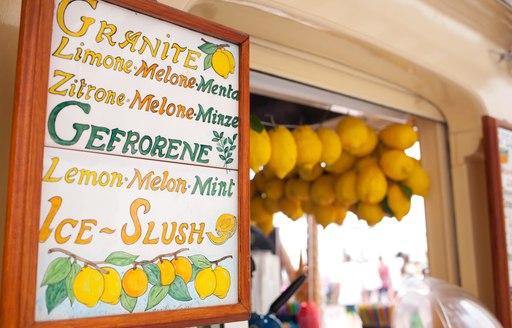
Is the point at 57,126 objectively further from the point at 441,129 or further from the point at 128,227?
the point at 441,129

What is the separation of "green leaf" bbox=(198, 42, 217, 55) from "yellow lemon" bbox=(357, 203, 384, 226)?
1.02 meters

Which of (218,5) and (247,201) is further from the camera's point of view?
(218,5)

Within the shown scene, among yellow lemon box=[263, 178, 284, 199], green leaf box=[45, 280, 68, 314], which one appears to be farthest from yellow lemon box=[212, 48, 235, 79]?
yellow lemon box=[263, 178, 284, 199]

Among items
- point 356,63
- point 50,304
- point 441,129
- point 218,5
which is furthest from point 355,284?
point 50,304

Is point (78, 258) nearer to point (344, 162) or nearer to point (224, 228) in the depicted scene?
point (224, 228)

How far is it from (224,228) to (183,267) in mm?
94

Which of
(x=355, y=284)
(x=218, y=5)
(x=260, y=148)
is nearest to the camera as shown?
(x=218, y=5)

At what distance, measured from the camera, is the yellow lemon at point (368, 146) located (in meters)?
1.49

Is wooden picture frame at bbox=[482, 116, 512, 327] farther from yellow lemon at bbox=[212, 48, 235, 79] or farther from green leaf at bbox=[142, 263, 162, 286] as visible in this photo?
green leaf at bbox=[142, 263, 162, 286]

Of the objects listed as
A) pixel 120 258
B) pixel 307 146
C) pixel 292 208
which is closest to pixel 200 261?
pixel 120 258

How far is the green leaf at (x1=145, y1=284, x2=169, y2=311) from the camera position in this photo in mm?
628

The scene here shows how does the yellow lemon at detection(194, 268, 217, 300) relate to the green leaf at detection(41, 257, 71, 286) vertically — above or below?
below

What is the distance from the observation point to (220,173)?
2.44 feet

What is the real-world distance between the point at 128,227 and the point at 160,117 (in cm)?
17
